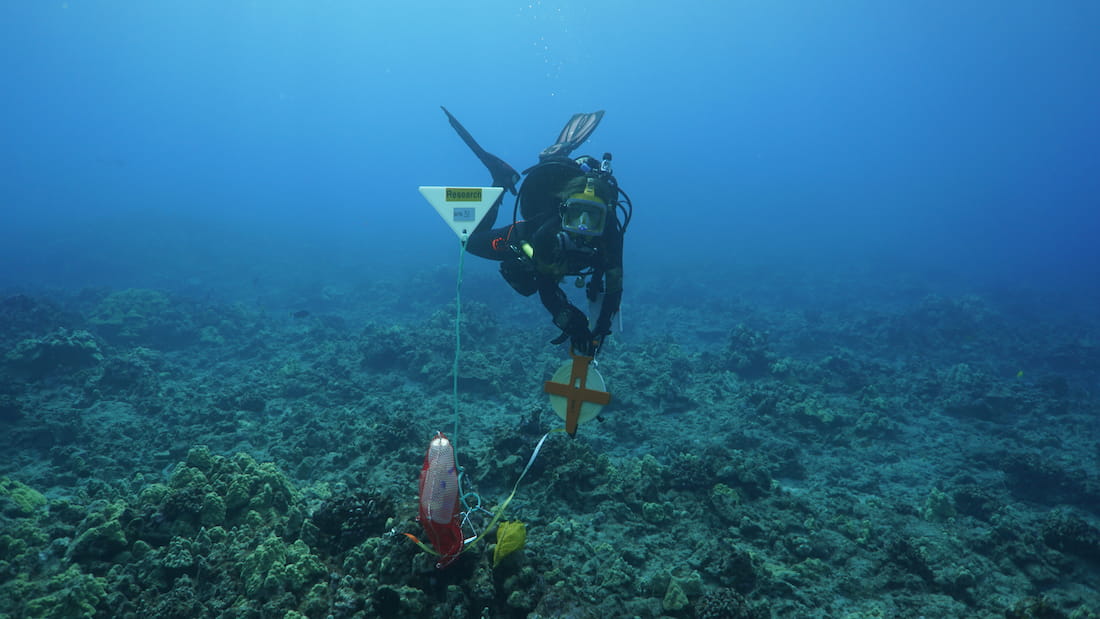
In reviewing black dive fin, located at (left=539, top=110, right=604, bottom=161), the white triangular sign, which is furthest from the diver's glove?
black dive fin, located at (left=539, top=110, right=604, bottom=161)

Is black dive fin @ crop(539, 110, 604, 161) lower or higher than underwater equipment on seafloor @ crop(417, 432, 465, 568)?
higher

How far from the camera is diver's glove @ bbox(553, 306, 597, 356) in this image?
4.80 meters

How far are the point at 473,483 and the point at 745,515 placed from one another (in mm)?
3751

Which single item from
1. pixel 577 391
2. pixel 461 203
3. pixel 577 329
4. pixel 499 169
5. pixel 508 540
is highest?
pixel 499 169

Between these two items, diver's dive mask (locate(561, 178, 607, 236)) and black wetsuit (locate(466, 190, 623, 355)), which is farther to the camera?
black wetsuit (locate(466, 190, 623, 355))

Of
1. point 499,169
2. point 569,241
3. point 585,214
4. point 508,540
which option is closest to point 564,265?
point 569,241

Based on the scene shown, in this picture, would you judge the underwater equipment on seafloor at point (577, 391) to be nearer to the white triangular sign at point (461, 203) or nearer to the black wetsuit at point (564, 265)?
the black wetsuit at point (564, 265)

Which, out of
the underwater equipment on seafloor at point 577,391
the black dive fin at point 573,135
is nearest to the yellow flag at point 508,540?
the underwater equipment on seafloor at point 577,391

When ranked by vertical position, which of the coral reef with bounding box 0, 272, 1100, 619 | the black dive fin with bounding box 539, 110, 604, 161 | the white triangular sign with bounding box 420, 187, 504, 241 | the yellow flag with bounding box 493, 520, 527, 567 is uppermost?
the black dive fin with bounding box 539, 110, 604, 161

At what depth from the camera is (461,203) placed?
4.03 m

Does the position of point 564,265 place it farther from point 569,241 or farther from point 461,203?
point 461,203

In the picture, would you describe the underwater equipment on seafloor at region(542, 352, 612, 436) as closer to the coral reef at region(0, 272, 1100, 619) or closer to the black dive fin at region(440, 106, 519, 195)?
the coral reef at region(0, 272, 1100, 619)

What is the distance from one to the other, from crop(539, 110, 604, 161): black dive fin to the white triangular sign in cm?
212

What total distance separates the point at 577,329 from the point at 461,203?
1.72 metres
